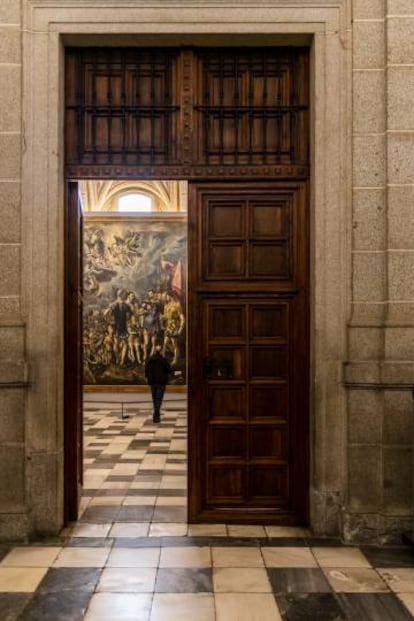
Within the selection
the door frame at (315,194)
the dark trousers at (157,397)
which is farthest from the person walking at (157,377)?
the door frame at (315,194)

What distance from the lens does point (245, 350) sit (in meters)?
5.98

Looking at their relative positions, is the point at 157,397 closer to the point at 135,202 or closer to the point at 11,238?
the point at 11,238

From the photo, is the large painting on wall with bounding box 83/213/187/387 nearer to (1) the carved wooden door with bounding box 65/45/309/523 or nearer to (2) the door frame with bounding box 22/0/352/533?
(1) the carved wooden door with bounding box 65/45/309/523

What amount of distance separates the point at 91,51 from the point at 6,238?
1917mm

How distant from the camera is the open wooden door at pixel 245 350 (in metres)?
5.96

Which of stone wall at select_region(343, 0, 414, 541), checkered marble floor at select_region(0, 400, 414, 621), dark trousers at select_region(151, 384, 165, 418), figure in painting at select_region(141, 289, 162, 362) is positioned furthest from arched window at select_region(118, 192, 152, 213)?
stone wall at select_region(343, 0, 414, 541)

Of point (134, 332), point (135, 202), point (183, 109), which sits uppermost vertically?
point (135, 202)

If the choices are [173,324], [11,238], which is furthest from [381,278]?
[173,324]

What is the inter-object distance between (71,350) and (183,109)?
2420 mm

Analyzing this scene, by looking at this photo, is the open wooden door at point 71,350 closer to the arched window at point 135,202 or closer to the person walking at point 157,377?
the person walking at point 157,377

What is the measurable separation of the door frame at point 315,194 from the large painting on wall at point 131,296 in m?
14.4

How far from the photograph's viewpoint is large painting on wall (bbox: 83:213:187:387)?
2006 cm

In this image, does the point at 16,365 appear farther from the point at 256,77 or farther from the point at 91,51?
the point at 256,77

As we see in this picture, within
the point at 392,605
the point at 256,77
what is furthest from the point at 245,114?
the point at 392,605
